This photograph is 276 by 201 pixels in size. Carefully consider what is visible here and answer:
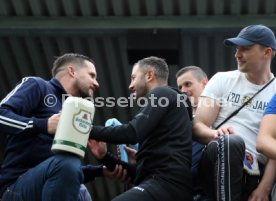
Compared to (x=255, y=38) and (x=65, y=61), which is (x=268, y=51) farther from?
(x=65, y=61)

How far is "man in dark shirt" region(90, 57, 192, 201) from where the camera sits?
3789 millimetres

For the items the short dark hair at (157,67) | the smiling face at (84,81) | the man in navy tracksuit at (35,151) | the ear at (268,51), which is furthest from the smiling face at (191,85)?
the man in navy tracksuit at (35,151)

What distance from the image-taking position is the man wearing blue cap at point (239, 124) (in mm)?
3707

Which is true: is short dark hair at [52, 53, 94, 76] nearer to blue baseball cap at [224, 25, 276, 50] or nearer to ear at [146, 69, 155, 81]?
ear at [146, 69, 155, 81]

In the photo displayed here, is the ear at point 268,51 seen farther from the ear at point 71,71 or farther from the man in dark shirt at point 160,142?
the ear at point 71,71

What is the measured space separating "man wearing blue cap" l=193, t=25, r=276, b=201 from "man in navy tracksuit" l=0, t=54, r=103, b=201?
81cm

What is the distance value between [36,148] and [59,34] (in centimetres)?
335

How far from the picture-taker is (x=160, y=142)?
3.95 m

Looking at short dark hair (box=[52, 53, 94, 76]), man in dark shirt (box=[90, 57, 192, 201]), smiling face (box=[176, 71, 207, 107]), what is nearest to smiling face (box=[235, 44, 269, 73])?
man in dark shirt (box=[90, 57, 192, 201])

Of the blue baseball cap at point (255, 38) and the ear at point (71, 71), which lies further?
the ear at point (71, 71)

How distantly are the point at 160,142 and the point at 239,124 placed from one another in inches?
21.7

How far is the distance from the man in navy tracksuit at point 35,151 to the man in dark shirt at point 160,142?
0.29 meters

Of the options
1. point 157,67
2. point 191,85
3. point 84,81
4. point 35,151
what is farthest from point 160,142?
point 191,85

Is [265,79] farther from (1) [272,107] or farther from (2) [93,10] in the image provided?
(2) [93,10]
